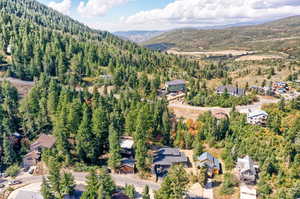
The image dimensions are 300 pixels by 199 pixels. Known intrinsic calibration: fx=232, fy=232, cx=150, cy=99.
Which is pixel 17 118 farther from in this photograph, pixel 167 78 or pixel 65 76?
pixel 167 78

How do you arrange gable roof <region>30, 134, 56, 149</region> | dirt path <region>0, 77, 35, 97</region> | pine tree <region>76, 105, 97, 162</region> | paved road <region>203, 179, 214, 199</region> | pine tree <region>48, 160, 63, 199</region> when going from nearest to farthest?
1. pine tree <region>48, 160, 63, 199</region>
2. paved road <region>203, 179, 214, 199</region>
3. pine tree <region>76, 105, 97, 162</region>
4. gable roof <region>30, 134, 56, 149</region>
5. dirt path <region>0, 77, 35, 97</region>

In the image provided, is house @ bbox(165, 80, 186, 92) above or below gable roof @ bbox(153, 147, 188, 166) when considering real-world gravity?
above

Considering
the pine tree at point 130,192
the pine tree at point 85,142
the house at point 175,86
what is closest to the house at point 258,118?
the house at point 175,86

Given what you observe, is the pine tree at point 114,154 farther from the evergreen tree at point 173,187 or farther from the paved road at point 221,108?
the paved road at point 221,108

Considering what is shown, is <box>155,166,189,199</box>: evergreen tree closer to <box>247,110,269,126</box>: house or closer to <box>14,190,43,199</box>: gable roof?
<box>14,190,43,199</box>: gable roof

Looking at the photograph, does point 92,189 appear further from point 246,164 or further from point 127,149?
point 246,164

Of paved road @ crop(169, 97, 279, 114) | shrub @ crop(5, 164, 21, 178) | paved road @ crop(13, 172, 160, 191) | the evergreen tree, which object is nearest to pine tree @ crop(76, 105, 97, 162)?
paved road @ crop(13, 172, 160, 191)
